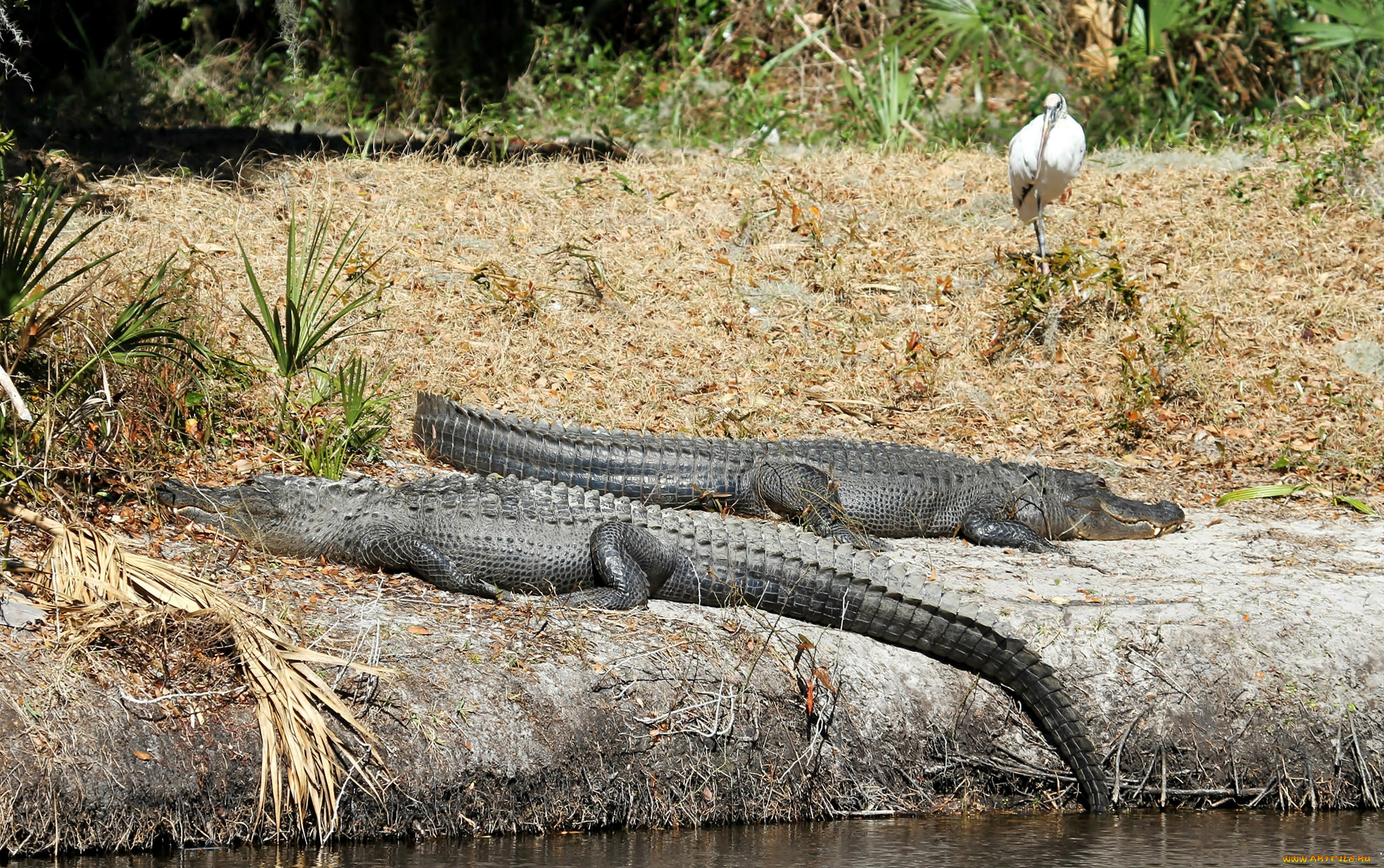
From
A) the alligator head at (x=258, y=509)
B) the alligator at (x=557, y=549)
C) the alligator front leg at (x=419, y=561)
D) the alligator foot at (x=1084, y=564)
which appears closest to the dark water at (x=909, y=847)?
the alligator at (x=557, y=549)

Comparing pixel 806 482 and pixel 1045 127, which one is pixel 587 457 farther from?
pixel 1045 127

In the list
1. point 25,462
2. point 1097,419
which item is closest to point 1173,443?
point 1097,419

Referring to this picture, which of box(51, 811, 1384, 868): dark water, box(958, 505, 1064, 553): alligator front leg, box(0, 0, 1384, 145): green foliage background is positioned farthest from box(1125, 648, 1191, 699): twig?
box(0, 0, 1384, 145): green foliage background

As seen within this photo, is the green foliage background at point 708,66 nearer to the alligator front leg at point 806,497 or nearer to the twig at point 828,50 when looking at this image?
the twig at point 828,50

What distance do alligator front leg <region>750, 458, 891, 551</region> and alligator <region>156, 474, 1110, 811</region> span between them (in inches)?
34.8

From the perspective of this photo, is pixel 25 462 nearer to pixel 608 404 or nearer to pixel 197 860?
pixel 197 860

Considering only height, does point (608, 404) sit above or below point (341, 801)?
above

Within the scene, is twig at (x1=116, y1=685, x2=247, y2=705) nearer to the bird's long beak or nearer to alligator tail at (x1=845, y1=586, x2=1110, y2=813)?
alligator tail at (x1=845, y1=586, x2=1110, y2=813)

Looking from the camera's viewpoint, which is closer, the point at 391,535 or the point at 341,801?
the point at 341,801

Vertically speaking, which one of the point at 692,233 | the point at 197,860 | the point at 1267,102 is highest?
the point at 1267,102

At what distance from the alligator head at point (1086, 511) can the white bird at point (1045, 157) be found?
247 cm

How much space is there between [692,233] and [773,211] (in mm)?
718

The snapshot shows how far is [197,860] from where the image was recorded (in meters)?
3.83

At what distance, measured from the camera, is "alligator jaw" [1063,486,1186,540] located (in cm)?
634
